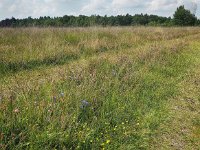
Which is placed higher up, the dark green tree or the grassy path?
the grassy path

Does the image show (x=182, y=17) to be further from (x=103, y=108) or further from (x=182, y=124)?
(x=103, y=108)

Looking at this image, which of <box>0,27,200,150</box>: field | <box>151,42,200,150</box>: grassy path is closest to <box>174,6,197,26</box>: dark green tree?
<box>0,27,200,150</box>: field

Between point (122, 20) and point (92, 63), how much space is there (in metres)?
93.7

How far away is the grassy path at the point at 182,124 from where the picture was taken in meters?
4.59

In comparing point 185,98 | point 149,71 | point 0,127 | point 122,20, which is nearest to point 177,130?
point 185,98

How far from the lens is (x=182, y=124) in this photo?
5352 mm

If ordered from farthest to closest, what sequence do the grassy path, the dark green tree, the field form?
the dark green tree → the grassy path → the field

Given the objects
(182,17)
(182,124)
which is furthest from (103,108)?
(182,17)

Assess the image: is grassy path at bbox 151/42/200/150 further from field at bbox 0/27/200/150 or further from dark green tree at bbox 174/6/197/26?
dark green tree at bbox 174/6/197/26

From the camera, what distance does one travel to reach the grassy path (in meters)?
4.59

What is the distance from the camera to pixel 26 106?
4.16m

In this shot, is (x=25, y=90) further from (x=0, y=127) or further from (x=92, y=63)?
(x=92, y=63)

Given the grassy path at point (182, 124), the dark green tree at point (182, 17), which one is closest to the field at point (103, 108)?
the grassy path at point (182, 124)

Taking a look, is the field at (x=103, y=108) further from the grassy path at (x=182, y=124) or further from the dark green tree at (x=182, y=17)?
the dark green tree at (x=182, y=17)
